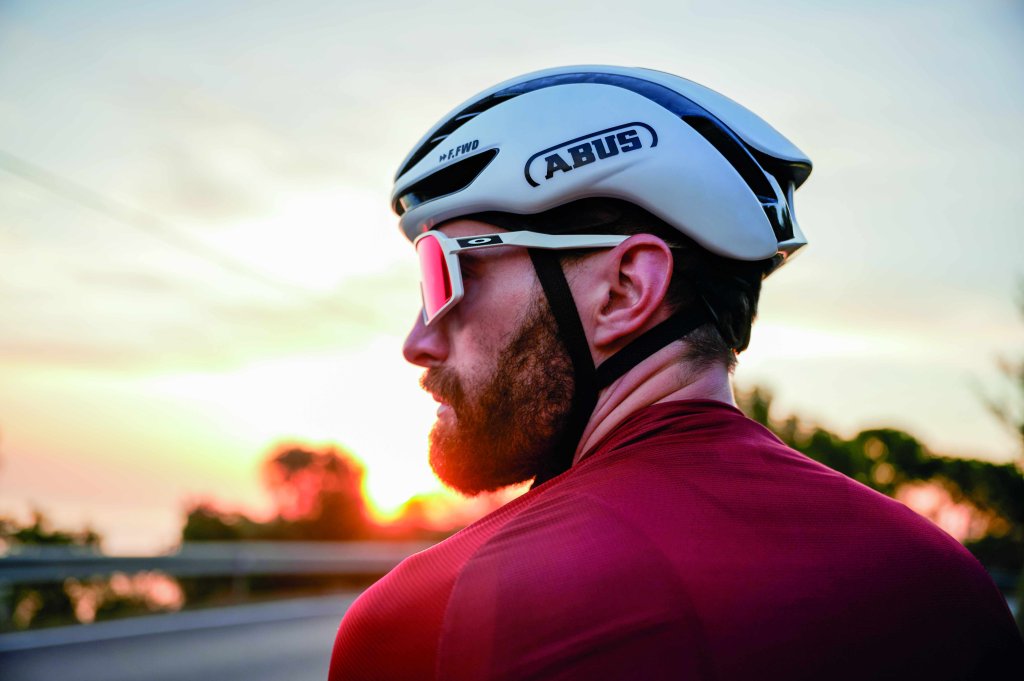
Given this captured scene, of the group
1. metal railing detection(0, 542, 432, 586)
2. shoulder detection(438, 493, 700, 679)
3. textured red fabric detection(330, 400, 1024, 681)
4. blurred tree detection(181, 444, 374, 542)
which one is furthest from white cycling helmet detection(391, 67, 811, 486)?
blurred tree detection(181, 444, 374, 542)

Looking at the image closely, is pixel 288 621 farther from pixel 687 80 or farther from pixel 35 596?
pixel 687 80

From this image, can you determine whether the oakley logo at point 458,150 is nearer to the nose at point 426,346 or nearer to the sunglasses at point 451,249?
the sunglasses at point 451,249

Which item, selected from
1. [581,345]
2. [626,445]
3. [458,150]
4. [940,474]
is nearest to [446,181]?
[458,150]

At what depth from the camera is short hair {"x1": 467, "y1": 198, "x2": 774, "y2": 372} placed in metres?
2.17

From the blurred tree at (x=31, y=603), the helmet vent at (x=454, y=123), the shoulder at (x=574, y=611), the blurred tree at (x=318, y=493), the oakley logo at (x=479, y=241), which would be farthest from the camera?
the blurred tree at (x=318, y=493)

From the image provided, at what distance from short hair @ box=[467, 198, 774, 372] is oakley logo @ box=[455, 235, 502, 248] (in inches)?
2.4

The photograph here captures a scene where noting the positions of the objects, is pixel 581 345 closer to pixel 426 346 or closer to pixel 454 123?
pixel 426 346

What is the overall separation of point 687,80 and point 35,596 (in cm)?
1386

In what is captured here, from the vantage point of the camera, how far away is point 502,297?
232 cm

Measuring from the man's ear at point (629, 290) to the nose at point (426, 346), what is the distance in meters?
0.47

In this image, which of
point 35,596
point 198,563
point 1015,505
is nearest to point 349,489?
point 198,563

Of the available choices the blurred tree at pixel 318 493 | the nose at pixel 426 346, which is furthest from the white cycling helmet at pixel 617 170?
the blurred tree at pixel 318 493

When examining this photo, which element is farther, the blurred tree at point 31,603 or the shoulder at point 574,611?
the blurred tree at point 31,603

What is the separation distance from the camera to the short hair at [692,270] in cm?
217
